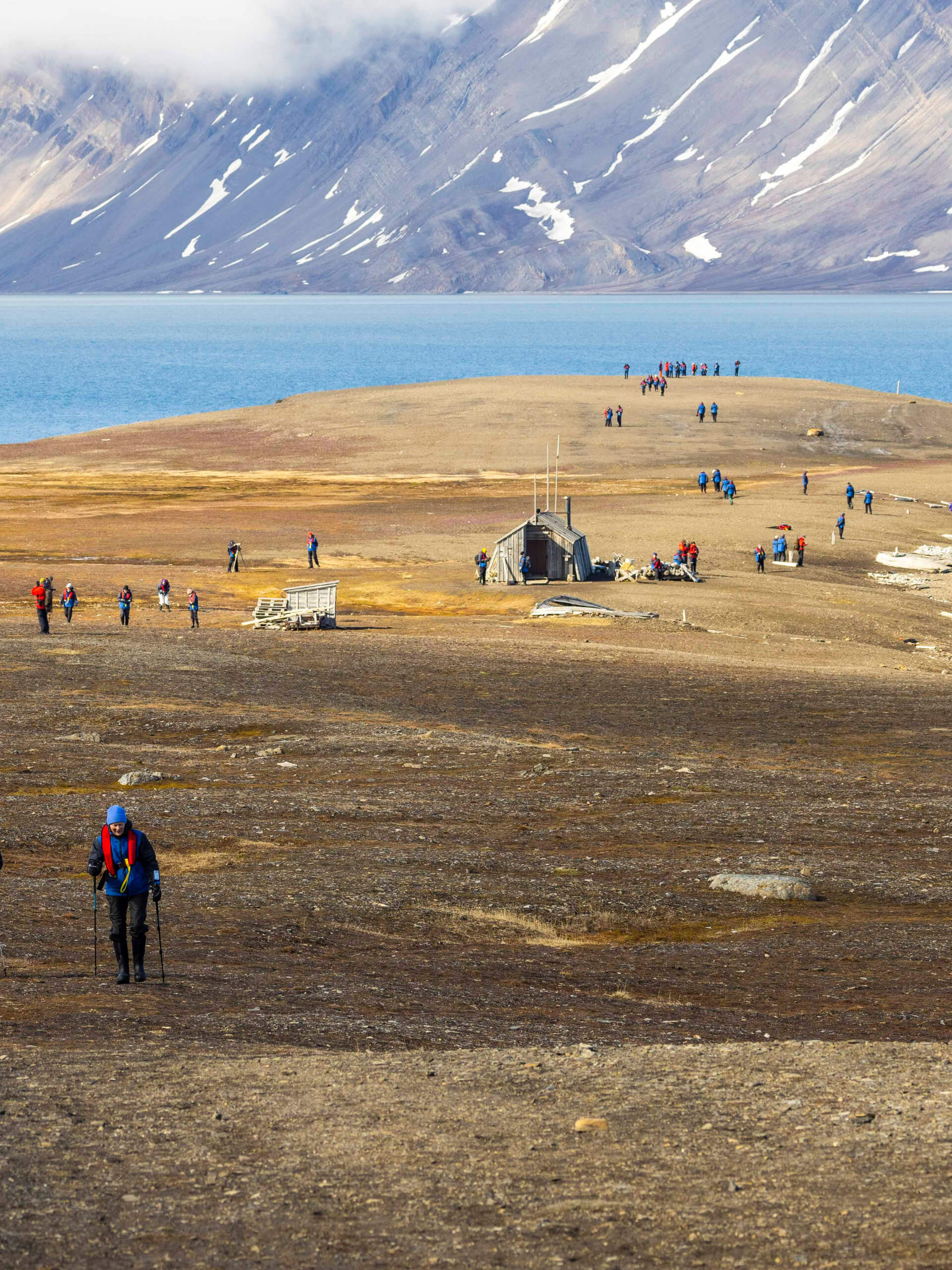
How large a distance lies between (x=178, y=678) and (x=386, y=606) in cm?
1758

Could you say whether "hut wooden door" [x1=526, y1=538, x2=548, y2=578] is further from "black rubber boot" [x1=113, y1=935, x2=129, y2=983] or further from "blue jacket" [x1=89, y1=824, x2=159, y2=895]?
"blue jacket" [x1=89, y1=824, x2=159, y2=895]

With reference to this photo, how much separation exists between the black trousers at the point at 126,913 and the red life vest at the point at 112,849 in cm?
29

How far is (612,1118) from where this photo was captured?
12.9m

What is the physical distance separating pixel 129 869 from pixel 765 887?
8.93 metres

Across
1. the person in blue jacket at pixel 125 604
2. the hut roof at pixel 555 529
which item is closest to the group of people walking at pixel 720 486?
the hut roof at pixel 555 529

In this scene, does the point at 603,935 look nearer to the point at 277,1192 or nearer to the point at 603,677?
the point at 277,1192

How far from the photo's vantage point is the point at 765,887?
2062 centimetres

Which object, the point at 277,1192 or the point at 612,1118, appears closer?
the point at 277,1192

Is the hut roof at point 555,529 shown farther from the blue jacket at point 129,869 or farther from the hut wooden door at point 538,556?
the blue jacket at point 129,869

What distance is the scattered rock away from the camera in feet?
67.2

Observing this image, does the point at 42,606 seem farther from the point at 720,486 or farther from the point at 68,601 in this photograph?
the point at 720,486

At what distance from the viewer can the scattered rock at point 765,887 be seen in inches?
806

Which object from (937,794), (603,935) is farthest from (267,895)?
(937,794)

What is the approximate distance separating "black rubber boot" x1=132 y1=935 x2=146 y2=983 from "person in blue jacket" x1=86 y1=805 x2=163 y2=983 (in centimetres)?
10
